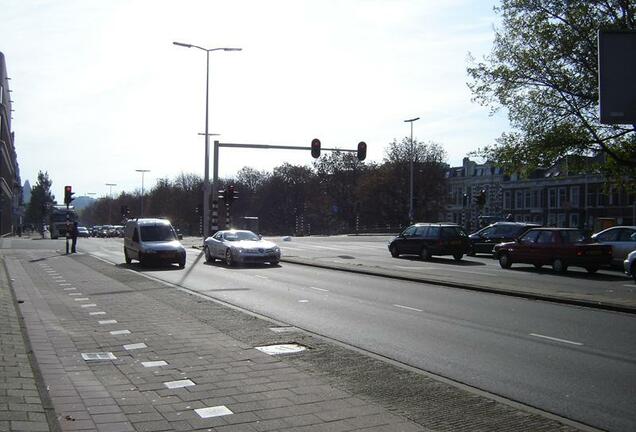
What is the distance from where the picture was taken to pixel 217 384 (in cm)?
651

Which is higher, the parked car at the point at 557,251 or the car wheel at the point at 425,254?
the parked car at the point at 557,251

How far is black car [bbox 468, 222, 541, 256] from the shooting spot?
30.5m

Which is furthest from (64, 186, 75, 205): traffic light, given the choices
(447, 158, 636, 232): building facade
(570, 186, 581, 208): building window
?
(570, 186, 581, 208): building window

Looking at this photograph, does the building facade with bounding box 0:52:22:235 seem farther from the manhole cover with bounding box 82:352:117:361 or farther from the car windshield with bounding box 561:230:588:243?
the manhole cover with bounding box 82:352:117:361

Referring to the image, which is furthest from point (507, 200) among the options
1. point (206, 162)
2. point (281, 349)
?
point (281, 349)

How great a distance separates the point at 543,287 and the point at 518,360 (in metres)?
9.46

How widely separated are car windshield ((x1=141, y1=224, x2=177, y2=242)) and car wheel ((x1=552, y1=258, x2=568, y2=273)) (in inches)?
579

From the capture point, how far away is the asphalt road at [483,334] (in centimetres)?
656

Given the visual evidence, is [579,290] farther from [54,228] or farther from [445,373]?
[54,228]

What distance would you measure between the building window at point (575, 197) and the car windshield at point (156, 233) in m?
65.0

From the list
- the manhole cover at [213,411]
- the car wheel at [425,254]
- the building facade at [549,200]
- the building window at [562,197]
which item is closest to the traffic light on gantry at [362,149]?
the car wheel at [425,254]

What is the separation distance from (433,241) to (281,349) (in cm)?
2171

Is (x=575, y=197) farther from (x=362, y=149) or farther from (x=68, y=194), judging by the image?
(x=68, y=194)

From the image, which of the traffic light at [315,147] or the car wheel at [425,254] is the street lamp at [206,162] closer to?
the traffic light at [315,147]
